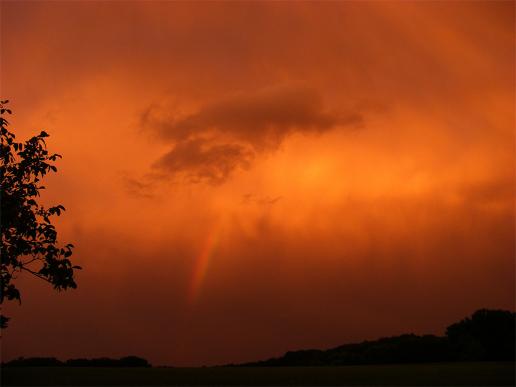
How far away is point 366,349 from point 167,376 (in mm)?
19102

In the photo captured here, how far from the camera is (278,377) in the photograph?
34.1 m

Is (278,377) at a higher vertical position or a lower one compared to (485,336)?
lower

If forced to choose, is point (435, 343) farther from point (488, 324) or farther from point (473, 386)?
point (473, 386)

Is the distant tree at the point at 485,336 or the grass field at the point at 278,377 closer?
the grass field at the point at 278,377

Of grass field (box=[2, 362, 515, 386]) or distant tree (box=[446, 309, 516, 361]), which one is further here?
distant tree (box=[446, 309, 516, 361])

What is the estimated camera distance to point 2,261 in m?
33.3

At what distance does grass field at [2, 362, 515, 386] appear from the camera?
30.9 m

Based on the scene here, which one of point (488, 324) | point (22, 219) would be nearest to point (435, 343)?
point (488, 324)

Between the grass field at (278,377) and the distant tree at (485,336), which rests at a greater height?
the distant tree at (485,336)

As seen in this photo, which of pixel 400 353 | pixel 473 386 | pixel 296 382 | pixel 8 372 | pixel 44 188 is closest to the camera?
pixel 473 386

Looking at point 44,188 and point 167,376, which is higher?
point 44,188

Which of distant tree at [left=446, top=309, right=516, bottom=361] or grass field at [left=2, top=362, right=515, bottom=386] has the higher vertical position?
distant tree at [left=446, top=309, right=516, bottom=361]

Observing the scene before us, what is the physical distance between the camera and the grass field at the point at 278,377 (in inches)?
1218

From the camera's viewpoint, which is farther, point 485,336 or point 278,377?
point 485,336
